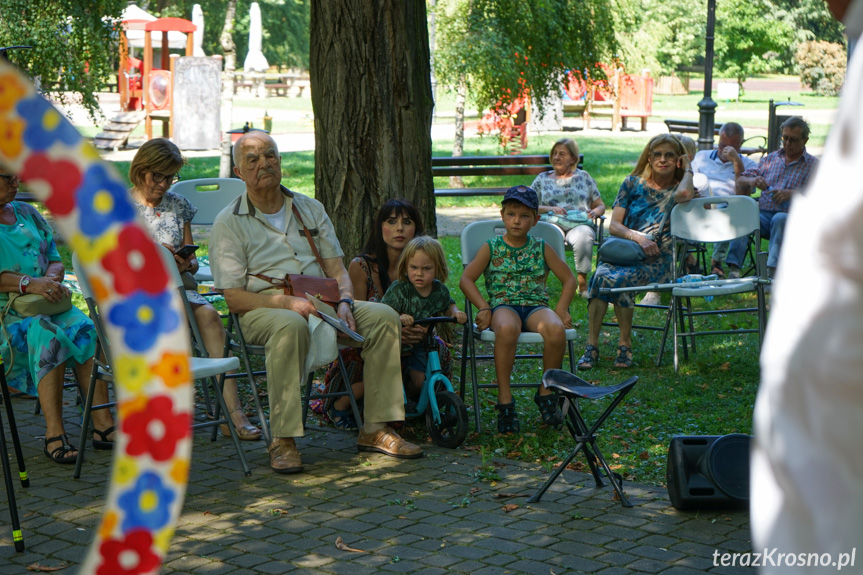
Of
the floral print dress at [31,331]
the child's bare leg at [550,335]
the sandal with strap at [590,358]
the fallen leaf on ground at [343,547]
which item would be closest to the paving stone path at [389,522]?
the fallen leaf on ground at [343,547]

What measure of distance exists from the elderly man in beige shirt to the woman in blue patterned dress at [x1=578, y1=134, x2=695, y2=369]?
7.50 ft

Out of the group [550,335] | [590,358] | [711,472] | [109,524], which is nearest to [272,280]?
[550,335]

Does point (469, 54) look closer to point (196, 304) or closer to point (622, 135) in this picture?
point (196, 304)

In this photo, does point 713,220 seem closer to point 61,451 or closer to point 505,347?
point 505,347

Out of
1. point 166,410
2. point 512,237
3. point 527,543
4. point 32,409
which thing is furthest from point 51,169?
point 32,409

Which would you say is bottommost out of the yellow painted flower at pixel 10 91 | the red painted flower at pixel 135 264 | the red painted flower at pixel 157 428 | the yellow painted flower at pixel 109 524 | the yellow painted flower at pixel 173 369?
the yellow painted flower at pixel 109 524

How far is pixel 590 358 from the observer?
24.2ft

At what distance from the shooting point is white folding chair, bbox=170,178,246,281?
24.2 ft

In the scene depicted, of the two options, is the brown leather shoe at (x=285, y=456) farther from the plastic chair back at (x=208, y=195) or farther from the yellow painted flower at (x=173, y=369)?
the yellow painted flower at (x=173, y=369)

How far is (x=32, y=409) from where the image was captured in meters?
6.44

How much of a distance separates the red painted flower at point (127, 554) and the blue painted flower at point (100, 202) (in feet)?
0.99

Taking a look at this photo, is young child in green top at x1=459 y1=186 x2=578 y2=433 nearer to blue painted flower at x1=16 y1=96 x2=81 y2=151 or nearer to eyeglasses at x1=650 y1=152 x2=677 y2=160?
eyeglasses at x1=650 y1=152 x2=677 y2=160

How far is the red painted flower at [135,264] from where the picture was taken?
94 centimetres

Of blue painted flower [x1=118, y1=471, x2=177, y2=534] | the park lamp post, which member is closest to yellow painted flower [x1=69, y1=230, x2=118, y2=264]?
blue painted flower [x1=118, y1=471, x2=177, y2=534]
